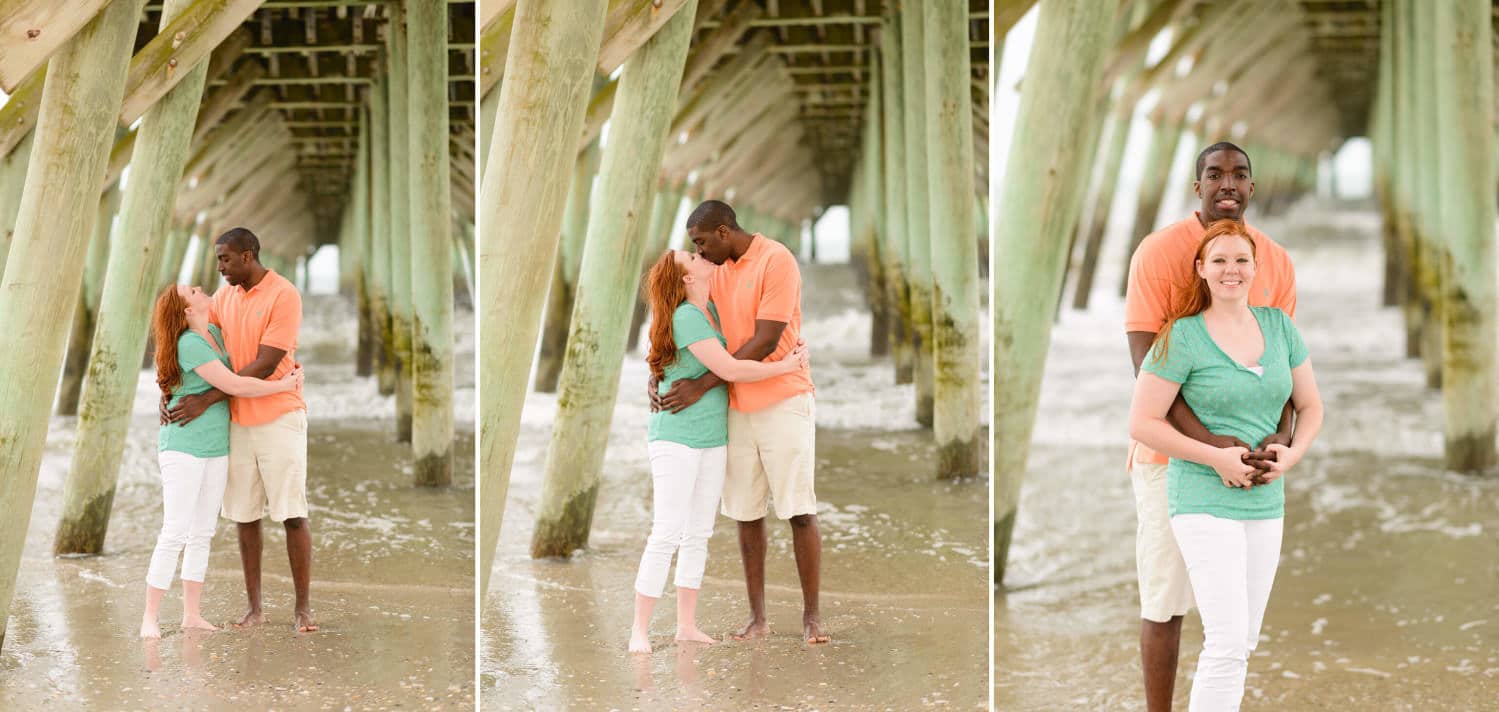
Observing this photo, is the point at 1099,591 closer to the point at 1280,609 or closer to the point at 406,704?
the point at 1280,609

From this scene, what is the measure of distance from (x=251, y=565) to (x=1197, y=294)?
8.11ft

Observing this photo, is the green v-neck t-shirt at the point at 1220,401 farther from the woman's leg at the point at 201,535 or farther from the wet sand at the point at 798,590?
the woman's leg at the point at 201,535

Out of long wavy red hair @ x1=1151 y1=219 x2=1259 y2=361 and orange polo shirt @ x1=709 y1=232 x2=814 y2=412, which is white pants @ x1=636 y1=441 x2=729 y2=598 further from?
long wavy red hair @ x1=1151 y1=219 x2=1259 y2=361

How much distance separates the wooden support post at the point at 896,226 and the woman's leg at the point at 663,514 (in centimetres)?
67

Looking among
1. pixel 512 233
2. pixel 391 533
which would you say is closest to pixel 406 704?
pixel 391 533

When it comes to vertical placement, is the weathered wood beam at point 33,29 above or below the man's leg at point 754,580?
above

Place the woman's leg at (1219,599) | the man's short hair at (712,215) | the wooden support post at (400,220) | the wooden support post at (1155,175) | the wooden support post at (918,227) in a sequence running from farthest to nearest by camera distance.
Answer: the wooden support post at (1155,175), the wooden support post at (918,227), the wooden support post at (400,220), the man's short hair at (712,215), the woman's leg at (1219,599)

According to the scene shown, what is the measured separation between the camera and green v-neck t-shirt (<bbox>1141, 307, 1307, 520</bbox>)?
2.63 metres

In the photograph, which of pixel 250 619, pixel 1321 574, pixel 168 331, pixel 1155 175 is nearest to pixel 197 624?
pixel 250 619

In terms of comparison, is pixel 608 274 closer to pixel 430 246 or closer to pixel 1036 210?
pixel 430 246

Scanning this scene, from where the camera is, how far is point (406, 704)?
3498 mm

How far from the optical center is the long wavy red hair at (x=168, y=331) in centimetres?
335

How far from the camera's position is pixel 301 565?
11.6ft

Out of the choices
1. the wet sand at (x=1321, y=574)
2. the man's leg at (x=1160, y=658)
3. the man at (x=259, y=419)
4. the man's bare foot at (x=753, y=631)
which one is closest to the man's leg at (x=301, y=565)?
the man at (x=259, y=419)
